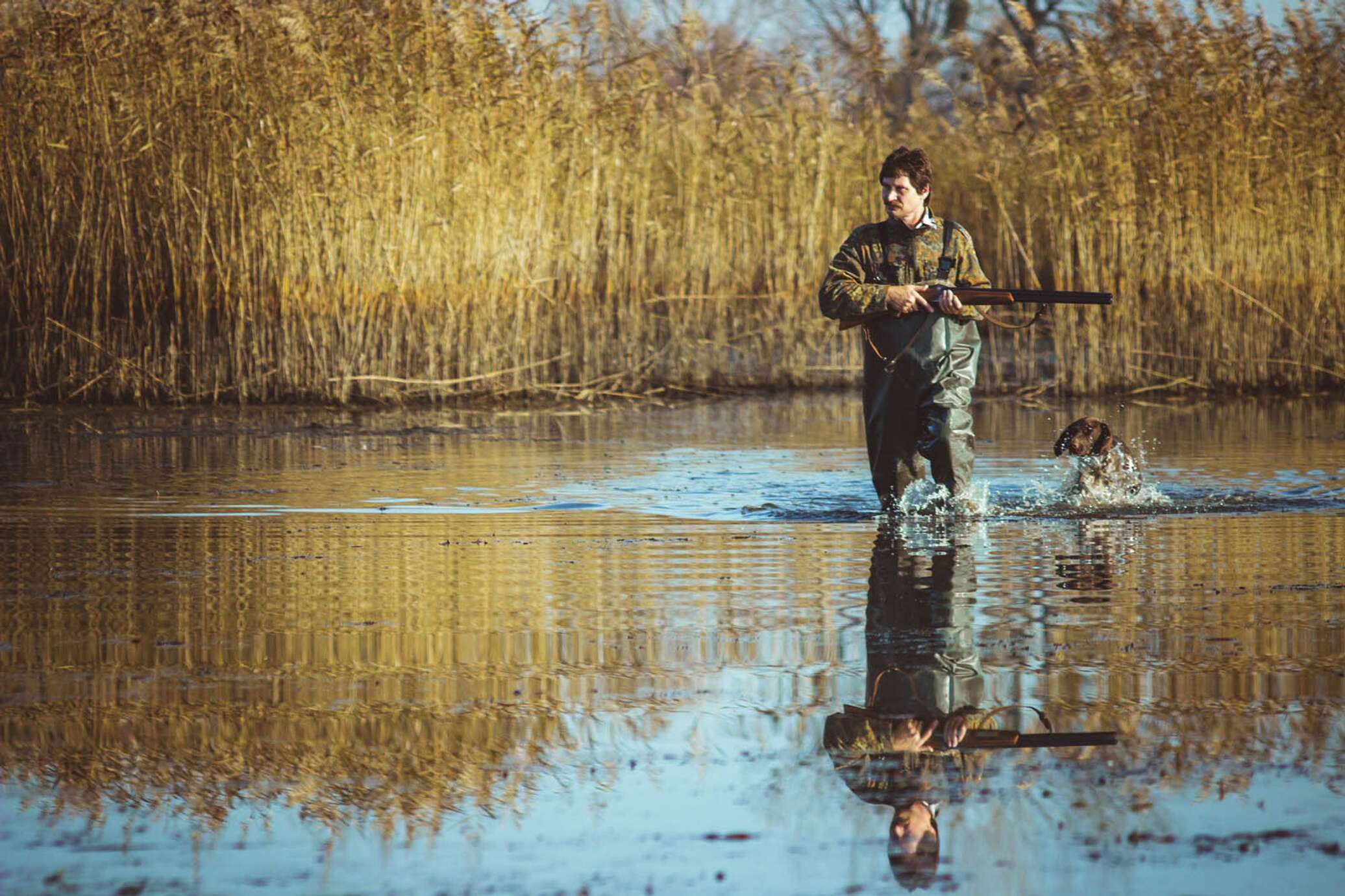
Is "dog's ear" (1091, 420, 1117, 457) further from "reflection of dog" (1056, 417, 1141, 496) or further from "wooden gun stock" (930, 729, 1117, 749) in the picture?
"wooden gun stock" (930, 729, 1117, 749)

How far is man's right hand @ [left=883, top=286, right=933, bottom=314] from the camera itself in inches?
307

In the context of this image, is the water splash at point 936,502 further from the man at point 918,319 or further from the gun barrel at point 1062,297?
the gun barrel at point 1062,297

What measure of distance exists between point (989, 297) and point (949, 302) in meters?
0.16

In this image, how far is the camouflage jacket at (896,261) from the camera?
805cm

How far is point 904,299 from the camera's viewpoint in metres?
7.81

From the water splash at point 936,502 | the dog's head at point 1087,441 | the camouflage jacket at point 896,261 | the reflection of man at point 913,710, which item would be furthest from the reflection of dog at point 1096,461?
the reflection of man at point 913,710

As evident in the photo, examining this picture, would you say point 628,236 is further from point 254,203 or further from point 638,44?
point 254,203

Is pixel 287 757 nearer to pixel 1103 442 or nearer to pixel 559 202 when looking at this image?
pixel 1103 442

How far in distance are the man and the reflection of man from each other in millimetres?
1465

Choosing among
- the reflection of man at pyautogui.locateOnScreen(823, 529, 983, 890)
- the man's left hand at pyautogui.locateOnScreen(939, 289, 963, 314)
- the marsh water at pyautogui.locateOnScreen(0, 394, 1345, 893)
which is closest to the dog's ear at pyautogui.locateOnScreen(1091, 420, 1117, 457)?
the marsh water at pyautogui.locateOnScreen(0, 394, 1345, 893)

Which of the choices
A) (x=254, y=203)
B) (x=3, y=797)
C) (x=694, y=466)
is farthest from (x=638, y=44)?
(x=3, y=797)

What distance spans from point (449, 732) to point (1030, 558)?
3.27 meters

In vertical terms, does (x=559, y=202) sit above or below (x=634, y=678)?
above

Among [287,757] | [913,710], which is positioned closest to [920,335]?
[913,710]
